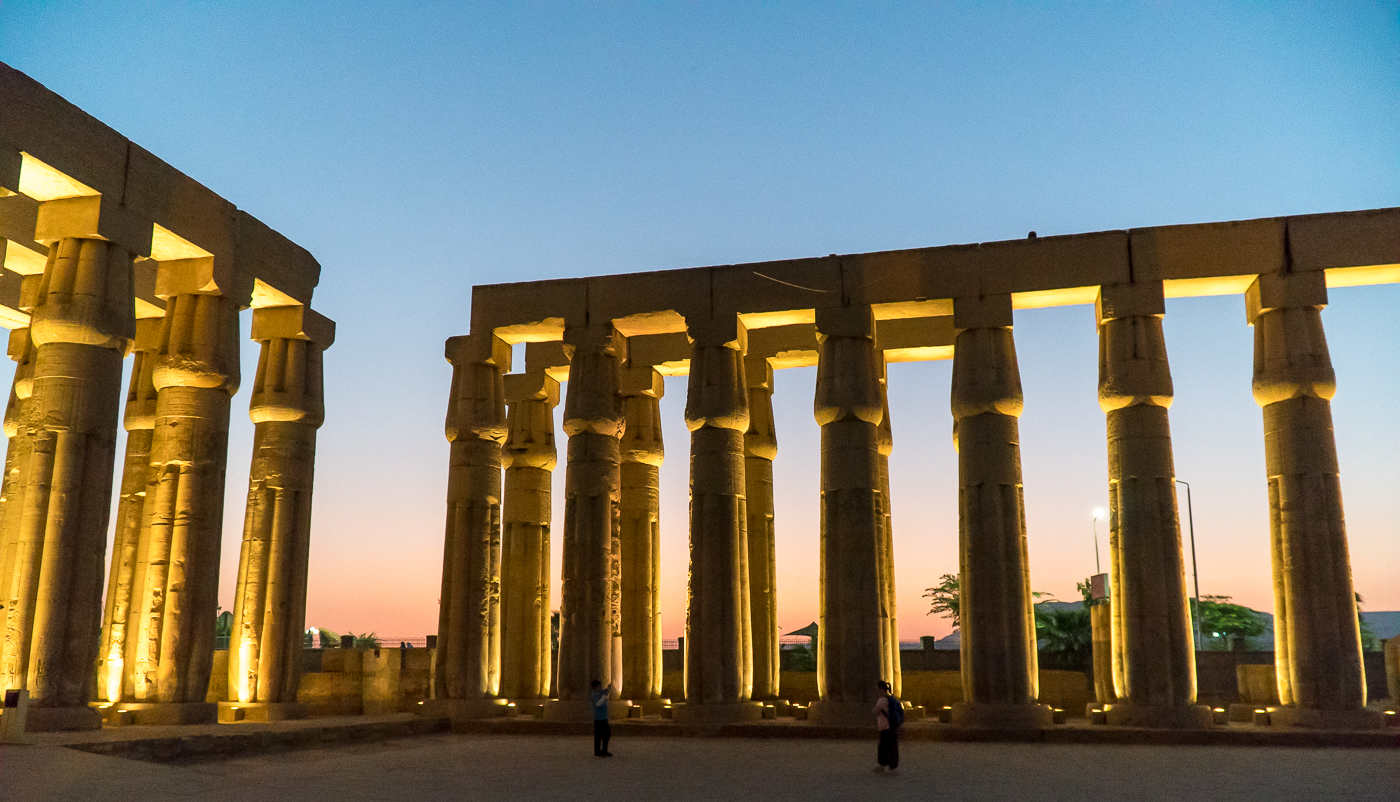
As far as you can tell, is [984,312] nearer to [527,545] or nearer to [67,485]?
[527,545]

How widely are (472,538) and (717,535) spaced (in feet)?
20.3

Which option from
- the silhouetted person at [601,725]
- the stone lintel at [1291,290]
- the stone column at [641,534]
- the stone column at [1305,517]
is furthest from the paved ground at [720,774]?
the stone lintel at [1291,290]

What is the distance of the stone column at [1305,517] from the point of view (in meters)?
21.7

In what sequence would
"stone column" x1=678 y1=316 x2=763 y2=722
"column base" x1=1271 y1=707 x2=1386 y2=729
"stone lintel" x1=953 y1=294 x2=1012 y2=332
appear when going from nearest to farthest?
1. "column base" x1=1271 y1=707 x2=1386 y2=729
2. "stone lintel" x1=953 y1=294 x2=1012 y2=332
3. "stone column" x1=678 y1=316 x2=763 y2=722

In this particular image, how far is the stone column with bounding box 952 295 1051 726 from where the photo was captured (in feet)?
75.0

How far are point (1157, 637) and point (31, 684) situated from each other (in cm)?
2011

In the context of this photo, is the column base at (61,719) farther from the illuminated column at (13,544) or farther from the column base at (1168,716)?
the column base at (1168,716)

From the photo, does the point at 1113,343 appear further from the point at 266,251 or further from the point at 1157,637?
the point at 266,251

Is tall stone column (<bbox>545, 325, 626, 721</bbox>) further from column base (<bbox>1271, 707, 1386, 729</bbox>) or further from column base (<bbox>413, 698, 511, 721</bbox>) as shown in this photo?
column base (<bbox>1271, 707, 1386, 729</bbox>)

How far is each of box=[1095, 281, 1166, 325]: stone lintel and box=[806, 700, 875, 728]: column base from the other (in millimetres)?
9300

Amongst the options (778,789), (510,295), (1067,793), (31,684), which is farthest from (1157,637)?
(31,684)

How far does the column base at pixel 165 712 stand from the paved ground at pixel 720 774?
3.39 meters

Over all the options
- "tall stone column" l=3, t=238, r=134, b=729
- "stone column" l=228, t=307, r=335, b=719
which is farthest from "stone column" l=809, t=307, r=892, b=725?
"tall stone column" l=3, t=238, r=134, b=729

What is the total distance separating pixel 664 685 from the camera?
3475cm
